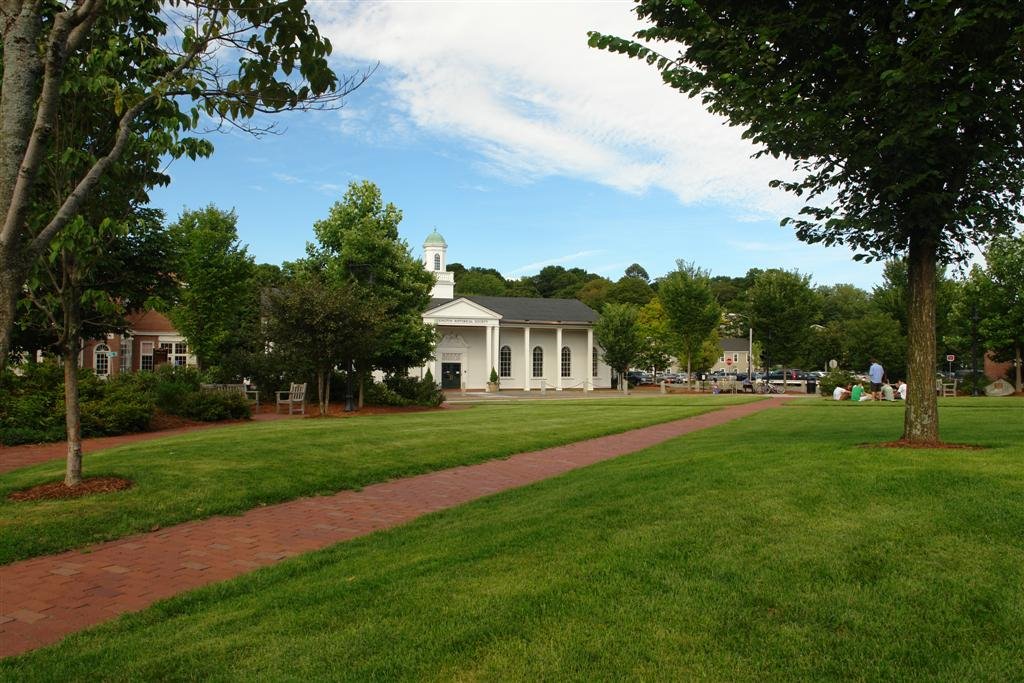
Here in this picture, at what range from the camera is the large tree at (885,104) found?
759 centimetres

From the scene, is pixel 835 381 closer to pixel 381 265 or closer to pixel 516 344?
pixel 381 265

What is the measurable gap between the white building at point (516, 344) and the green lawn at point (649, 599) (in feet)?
149

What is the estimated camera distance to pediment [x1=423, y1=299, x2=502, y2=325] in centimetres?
5119

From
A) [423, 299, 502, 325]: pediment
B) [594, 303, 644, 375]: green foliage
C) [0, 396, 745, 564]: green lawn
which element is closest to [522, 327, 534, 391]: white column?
[423, 299, 502, 325]: pediment

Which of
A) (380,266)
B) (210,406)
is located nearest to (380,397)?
(380,266)

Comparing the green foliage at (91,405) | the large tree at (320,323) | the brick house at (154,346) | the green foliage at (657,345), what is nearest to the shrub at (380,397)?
the large tree at (320,323)

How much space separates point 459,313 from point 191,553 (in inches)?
1795

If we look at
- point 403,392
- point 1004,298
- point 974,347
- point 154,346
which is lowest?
point 403,392

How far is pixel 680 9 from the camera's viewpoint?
29.4ft

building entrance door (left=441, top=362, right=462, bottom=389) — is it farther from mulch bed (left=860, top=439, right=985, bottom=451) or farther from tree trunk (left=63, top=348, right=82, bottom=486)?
mulch bed (left=860, top=439, right=985, bottom=451)

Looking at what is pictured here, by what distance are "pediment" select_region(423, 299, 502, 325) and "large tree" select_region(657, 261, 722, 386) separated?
12901 mm

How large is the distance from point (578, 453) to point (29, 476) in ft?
28.7

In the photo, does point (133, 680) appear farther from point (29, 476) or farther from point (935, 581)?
point (29, 476)

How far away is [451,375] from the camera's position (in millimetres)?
53375
